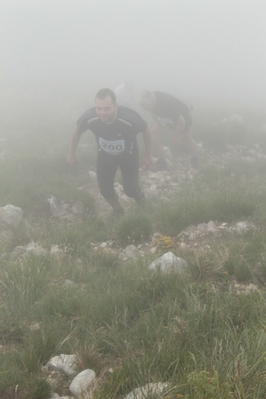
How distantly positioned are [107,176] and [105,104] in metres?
1.35

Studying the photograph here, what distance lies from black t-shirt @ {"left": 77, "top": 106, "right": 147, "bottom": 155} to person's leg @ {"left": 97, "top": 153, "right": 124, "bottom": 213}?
0.49 feet

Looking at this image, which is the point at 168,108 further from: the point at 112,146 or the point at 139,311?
the point at 139,311

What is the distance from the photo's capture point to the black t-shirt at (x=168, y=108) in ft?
33.7

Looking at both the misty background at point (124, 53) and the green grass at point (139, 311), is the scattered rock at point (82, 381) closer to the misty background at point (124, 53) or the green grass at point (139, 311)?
the green grass at point (139, 311)

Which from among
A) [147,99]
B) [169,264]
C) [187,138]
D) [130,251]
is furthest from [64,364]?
[187,138]

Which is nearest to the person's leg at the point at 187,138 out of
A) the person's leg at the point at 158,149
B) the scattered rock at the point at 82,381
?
the person's leg at the point at 158,149

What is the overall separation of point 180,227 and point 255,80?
3883cm

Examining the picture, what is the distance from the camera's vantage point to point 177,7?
55.5 meters

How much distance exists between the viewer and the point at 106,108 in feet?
21.8

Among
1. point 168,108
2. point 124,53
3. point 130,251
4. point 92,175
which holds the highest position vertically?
point 124,53

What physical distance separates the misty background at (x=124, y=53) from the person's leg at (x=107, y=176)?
7.74 meters

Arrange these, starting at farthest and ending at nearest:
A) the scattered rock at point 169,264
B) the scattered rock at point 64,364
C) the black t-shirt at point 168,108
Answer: the black t-shirt at point 168,108 < the scattered rock at point 169,264 < the scattered rock at point 64,364

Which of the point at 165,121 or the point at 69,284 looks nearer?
the point at 69,284

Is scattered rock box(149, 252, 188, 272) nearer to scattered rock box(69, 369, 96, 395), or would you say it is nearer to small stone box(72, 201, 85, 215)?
scattered rock box(69, 369, 96, 395)
